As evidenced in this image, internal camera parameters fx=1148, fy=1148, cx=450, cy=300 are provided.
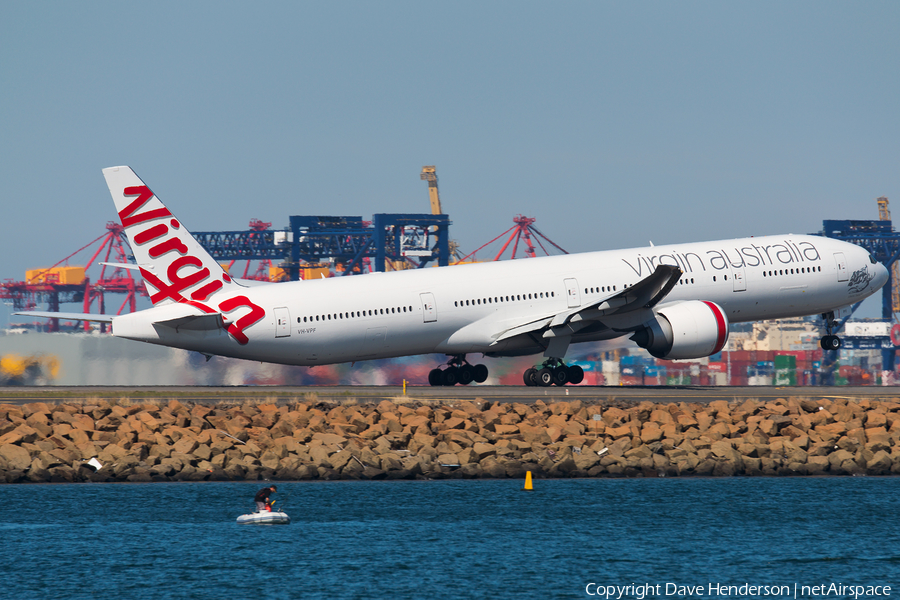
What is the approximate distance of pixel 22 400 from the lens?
4238 centimetres

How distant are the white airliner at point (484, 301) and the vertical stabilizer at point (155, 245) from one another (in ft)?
0.12

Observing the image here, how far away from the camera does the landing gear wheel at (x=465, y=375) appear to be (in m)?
48.8

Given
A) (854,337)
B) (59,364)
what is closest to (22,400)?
(59,364)

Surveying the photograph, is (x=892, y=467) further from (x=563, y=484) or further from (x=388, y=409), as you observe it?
(x=388, y=409)

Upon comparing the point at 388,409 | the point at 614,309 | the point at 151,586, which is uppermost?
the point at 614,309

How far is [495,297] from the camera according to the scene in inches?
1805

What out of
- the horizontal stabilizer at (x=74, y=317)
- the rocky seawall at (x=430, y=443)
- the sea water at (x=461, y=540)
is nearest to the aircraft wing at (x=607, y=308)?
the rocky seawall at (x=430, y=443)

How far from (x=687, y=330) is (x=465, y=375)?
32.1 ft

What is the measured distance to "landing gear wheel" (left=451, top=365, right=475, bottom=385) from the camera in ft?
160

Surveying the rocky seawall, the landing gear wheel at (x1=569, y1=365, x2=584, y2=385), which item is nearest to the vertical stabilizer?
the rocky seawall

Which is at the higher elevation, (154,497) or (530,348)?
(530,348)

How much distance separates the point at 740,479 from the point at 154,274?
22.3 metres

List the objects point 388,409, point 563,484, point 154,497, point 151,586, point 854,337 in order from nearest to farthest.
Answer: point 151,586 < point 154,497 < point 563,484 < point 388,409 < point 854,337

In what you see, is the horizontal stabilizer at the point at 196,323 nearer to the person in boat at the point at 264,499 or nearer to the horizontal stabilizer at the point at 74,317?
the horizontal stabilizer at the point at 74,317
